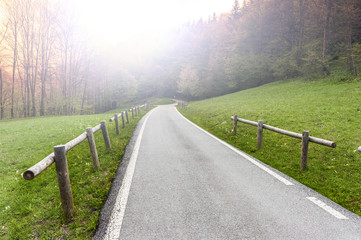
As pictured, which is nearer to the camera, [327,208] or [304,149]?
[327,208]

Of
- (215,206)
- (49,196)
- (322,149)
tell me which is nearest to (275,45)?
(322,149)

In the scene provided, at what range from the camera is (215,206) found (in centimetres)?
378

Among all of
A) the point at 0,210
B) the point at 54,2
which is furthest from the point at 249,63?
the point at 0,210

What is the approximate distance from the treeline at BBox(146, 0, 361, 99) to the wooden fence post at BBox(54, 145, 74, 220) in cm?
3018

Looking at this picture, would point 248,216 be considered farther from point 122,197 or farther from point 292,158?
point 292,158

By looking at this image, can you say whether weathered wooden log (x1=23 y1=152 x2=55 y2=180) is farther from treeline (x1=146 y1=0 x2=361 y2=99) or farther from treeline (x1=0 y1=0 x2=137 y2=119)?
treeline (x1=146 y1=0 x2=361 y2=99)

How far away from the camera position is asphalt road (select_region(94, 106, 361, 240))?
305 centimetres

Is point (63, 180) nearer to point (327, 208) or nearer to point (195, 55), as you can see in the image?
point (327, 208)

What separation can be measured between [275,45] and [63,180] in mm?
51286

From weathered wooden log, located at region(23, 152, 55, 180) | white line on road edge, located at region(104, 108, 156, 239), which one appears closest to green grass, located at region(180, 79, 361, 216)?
white line on road edge, located at region(104, 108, 156, 239)

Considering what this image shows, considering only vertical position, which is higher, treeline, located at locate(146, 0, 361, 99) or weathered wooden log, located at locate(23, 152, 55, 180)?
treeline, located at locate(146, 0, 361, 99)

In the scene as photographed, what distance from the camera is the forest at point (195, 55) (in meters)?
24.1

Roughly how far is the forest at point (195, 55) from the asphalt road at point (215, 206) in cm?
2534

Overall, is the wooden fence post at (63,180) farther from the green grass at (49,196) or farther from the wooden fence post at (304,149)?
the wooden fence post at (304,149)
